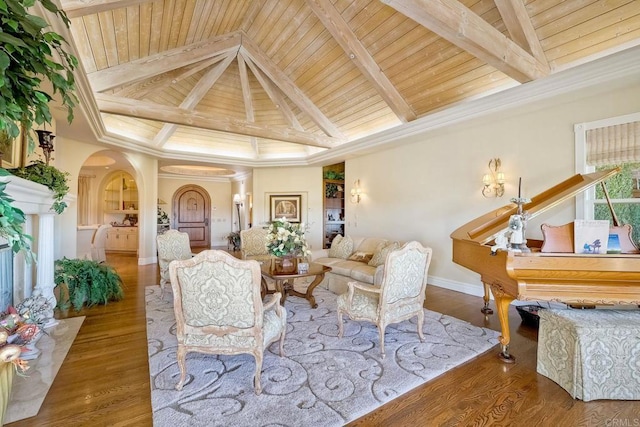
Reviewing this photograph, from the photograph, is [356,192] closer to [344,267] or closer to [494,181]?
[344,267]

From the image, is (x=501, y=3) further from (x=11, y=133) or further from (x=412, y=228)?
(x=11, y=133)

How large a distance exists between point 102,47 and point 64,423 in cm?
452

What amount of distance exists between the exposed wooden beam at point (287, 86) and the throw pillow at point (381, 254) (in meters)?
3.32

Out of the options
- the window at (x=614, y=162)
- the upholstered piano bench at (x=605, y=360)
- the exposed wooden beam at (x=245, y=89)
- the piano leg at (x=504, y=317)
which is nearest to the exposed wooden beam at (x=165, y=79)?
the exposed wooden beam at (x=245, y=89)

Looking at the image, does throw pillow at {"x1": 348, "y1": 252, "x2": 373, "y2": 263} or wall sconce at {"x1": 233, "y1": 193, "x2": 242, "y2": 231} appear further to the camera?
wall sconce at {"x1": 233, "y1": 193, "x2": 242, "y2": 231}

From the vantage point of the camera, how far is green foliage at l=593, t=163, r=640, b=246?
3.58 meters

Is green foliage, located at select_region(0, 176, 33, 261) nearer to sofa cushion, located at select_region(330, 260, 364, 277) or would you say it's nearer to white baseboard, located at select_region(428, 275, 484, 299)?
sofa cushion, located at select_region(330, 260, 364, 277)

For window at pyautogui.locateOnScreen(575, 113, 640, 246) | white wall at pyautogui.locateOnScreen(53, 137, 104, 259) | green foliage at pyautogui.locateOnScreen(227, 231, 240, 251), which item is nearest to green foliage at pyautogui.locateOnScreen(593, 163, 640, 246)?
window at pyautogui.locateOnScreen(575, 113, 640, 246)

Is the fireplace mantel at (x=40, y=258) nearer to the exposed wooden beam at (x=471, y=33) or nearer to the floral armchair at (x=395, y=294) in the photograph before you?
the floral armchair at (x=395, y=294)

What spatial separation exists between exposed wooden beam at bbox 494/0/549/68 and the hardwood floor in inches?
140

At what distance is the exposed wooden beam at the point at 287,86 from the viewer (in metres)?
5.83

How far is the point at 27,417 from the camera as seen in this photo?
6.61ft

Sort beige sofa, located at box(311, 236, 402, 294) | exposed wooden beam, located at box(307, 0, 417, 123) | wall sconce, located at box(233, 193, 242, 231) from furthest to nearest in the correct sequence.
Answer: wall sconce, located at box(233, 193, 242, 231) → beige sofa, located at box(311, 236, 402, 294) → exposed wooden beam, located at box(307, 0, 417, 123)

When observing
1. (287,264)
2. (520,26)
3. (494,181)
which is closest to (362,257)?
(287,264)
